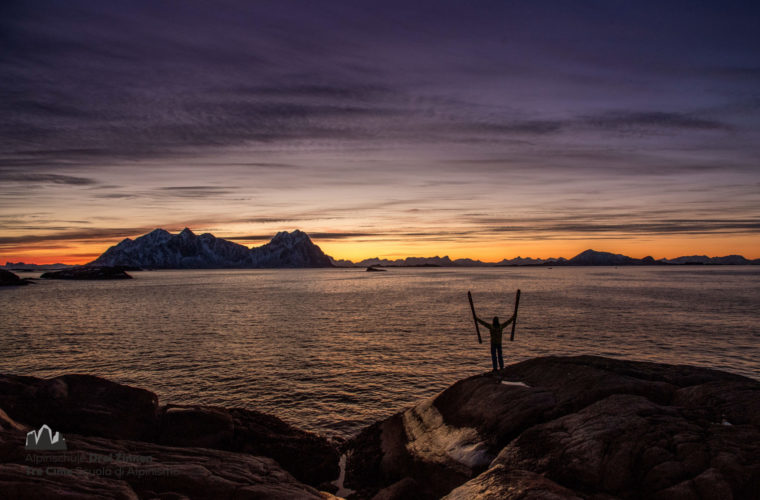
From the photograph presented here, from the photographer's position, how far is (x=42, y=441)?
9.15 m

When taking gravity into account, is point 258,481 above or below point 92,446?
below

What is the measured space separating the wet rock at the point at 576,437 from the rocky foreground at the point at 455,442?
4cm

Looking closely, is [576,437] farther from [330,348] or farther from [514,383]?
[330,348]

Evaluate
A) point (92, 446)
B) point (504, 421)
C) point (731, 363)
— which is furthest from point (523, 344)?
point (92, 446)

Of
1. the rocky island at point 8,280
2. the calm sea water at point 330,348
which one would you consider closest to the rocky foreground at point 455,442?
the calm sea water at point 330,348

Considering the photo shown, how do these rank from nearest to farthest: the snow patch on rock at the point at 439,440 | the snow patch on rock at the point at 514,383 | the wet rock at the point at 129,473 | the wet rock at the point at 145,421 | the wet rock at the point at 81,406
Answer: the wet rock at the point at 129,473, the snow patch on rock at the point at 439,440, the wet rock at the point at 81,406, the wet rock at the point at 145,421, the snow patch on rock at the point at 514,383

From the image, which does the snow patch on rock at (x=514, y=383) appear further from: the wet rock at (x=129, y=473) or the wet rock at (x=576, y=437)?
the wet rock at (x=129, y=473)

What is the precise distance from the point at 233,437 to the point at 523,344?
26.6 metres

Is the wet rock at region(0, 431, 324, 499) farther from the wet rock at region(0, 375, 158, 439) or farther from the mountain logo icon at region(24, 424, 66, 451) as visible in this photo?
the wet rock at region(0, 375, 158, 439)

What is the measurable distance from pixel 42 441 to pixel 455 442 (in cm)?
1075

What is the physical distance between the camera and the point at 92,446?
33.3 feet

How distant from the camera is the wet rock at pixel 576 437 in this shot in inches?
326

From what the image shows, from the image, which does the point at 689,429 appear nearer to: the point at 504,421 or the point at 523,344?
the point at 504,421

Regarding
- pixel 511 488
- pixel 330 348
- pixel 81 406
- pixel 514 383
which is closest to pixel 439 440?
pixel 514 383
